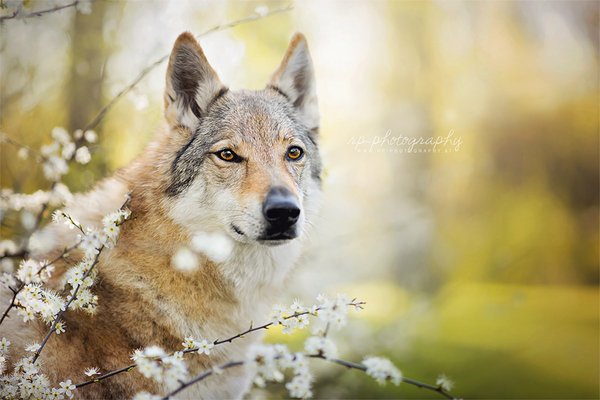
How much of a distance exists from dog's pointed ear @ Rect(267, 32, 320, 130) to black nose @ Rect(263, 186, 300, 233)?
113 centimetres

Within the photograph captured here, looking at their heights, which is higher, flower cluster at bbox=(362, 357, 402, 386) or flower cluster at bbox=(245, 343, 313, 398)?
flower cluster at bbox=(362, 357, 402, 386)

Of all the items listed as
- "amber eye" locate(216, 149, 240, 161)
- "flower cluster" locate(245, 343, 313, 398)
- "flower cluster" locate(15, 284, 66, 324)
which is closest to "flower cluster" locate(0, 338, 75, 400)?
"flower cluster" locate(15, 284, 66, 324)

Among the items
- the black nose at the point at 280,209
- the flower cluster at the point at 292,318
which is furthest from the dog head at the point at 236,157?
the flower cluster at the point at 292,318

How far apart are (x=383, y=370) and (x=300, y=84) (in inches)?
97.1

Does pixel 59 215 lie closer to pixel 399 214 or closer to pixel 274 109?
pixel 274 109

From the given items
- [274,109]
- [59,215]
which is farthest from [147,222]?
[274,109]

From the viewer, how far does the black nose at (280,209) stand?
6.37ft

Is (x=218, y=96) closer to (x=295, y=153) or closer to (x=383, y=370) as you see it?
(x=295, y=153)

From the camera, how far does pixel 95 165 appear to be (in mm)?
4059

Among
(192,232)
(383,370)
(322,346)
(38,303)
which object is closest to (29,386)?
(38,303)

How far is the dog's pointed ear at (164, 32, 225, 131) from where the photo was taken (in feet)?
7.84

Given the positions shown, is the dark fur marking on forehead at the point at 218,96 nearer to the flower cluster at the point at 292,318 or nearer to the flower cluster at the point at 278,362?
the flower cluster at the point at 292,318

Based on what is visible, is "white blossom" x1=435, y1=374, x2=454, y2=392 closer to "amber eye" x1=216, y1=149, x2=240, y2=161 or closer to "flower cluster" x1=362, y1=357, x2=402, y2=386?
"flower cluster" x1=362, y1=357, x2=402, y2=386

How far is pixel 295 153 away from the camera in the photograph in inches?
100
